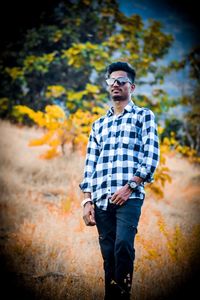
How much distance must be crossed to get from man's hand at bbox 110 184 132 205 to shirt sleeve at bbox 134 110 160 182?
0.43 ft

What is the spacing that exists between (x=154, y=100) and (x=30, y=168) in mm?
3083

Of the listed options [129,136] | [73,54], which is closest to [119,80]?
[129,136]

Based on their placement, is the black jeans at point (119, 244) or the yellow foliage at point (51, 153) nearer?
the black jeans at point (119, 244)

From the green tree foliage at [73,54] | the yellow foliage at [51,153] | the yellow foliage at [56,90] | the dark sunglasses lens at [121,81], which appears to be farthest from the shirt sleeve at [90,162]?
the yellow foliage at [56,90]

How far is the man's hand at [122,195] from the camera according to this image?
217 centimetres

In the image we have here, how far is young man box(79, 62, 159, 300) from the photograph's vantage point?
2.18 meters

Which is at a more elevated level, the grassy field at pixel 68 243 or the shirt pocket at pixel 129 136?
the shirt pocket at pixel 129 136

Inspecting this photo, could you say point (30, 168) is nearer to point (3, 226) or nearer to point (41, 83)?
point (3, 226)

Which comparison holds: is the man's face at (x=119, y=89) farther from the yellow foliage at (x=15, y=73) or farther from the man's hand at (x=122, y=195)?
the yellow foliage at (x=15, y=73)

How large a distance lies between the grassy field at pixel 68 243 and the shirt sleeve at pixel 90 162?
0.86m

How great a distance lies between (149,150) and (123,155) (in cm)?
22

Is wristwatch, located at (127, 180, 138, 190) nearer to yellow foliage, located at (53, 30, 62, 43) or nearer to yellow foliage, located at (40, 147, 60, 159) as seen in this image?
yellow foliage, located at (40, 147, 60, 159)

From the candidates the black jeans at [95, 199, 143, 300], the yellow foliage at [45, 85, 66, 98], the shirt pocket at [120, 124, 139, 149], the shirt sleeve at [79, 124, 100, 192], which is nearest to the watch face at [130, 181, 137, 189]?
the black jeans at [95, 199, 143, 300]

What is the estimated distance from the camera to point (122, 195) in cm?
216
